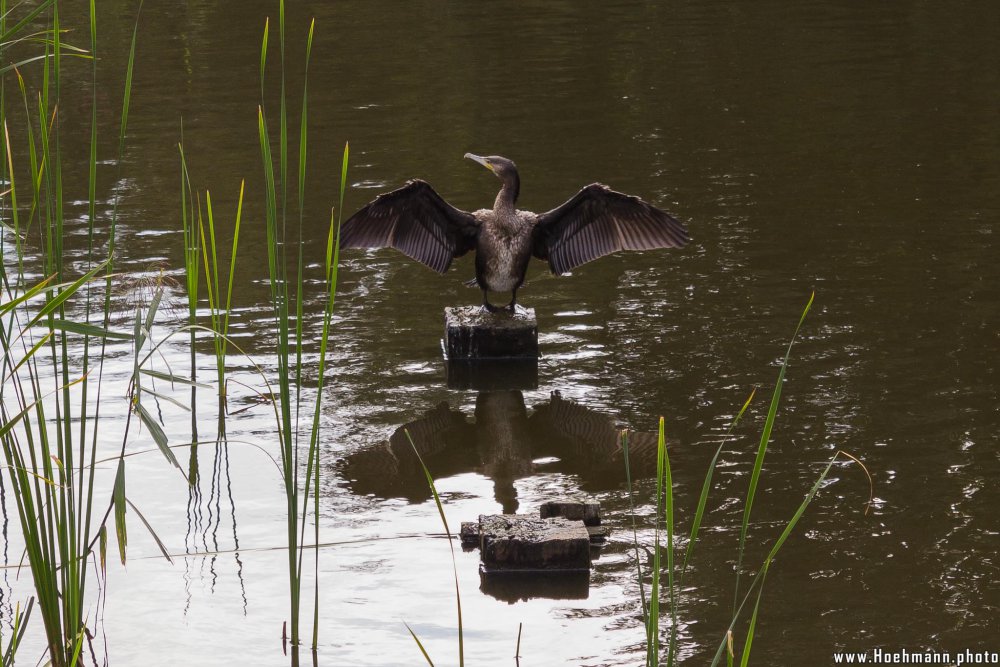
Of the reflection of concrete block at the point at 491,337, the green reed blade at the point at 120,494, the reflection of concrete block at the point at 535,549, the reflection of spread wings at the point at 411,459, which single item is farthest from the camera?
the reflection of concrete block at the point at 491,337

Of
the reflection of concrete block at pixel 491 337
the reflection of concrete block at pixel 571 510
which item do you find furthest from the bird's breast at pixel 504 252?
the reflection of concrete block at pixel 571 510

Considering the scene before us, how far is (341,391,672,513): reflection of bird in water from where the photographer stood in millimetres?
5438

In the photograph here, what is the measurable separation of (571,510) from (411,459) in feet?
3.91

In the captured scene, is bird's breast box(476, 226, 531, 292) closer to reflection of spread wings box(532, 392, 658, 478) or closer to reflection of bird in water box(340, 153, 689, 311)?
reflection of bird in water box(340, 153, 689, 311)

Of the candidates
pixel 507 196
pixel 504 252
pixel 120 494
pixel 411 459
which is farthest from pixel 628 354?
pixel 120 494

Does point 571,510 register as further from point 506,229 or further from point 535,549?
point 506,229

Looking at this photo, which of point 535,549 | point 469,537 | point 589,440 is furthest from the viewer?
point 589,440

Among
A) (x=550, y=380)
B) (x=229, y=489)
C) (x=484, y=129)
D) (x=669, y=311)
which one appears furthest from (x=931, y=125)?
(x=229, y=489)

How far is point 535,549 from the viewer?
450 cm

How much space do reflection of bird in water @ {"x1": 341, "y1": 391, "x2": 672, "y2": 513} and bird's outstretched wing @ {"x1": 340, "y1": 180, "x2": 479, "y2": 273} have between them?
1.16m

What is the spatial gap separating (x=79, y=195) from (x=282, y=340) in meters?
8.19

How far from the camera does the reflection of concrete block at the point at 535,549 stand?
177 inches

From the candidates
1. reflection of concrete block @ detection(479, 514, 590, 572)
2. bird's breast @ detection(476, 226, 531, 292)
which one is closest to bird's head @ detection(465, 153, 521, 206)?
bird's breast @ detection(476, 226, 531, 292)

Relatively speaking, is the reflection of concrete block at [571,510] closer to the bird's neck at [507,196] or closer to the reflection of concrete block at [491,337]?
the reflection of concrete block at [491,337]
